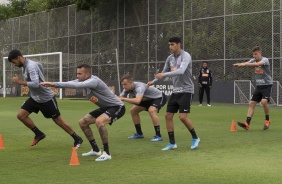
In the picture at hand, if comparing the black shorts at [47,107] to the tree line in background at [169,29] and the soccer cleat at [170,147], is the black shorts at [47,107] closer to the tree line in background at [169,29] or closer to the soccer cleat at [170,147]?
the soccer cleat at [170,147]

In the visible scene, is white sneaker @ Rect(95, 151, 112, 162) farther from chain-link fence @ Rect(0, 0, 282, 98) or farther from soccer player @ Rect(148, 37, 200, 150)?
chain-link fence @ Rect(0, 0, 282, 98)

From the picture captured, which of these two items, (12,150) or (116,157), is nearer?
(116,157)

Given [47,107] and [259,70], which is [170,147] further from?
[259,70]

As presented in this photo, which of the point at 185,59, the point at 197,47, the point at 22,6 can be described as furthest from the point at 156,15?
the point at 22,6

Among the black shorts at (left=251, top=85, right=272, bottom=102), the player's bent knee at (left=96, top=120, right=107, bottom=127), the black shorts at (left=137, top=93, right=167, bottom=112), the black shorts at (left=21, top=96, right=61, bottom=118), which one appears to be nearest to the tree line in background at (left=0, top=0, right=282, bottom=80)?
the black shorts at (left=251, top=85, right=272, bottom=102)

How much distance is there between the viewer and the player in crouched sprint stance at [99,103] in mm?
10023

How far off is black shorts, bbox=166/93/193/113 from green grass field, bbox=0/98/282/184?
0.77 m

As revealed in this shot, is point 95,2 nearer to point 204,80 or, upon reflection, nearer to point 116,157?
point 204,80

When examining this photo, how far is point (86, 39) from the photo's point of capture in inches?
1791

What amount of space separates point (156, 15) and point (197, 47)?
17.1 feet

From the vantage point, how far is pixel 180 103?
36.8ft

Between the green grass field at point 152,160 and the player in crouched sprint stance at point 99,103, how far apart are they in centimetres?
37

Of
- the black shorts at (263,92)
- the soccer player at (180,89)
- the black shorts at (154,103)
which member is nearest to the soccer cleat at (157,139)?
the black shorts at (154,103)

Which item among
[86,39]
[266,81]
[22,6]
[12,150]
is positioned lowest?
[12,150]
